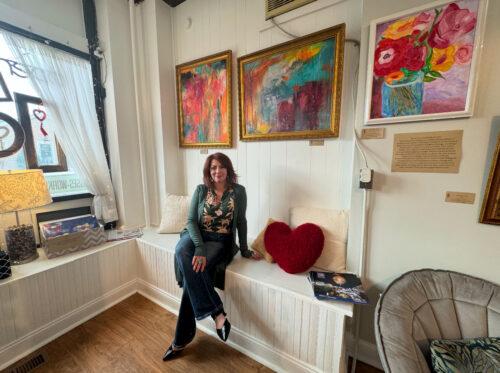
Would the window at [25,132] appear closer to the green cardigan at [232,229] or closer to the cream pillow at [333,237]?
the green cardigan at [232,229]

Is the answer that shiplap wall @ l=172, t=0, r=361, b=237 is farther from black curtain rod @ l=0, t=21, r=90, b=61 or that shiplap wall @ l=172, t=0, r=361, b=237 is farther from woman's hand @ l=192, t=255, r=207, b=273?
black curtain rod @ l=0, t=21, r=90, b=61

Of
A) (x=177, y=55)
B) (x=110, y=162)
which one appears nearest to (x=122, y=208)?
(x=110, y=162)

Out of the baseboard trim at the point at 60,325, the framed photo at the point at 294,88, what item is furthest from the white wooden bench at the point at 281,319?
the framed photo at the point at 294,88

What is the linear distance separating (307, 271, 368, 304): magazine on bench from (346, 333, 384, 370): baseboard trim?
46 centimetres

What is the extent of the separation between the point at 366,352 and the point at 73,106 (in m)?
2.92

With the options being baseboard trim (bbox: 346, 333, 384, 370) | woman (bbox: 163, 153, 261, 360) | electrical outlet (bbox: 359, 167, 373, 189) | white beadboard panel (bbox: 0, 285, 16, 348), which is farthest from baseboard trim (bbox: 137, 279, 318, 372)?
electrical outlet (bbox: 359, 167, 373, 189)

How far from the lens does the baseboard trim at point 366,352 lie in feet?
4.31

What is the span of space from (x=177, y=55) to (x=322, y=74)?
1499 millimetres

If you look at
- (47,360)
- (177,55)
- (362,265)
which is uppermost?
(177,55)

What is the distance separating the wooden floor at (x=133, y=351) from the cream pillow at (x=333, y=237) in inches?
25.6

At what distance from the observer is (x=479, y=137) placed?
98 cm

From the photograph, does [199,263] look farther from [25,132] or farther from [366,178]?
[25,132]

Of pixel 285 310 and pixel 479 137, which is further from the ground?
pixel 479 137

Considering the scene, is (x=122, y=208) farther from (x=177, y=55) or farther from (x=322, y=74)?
(x=322, y=74)
